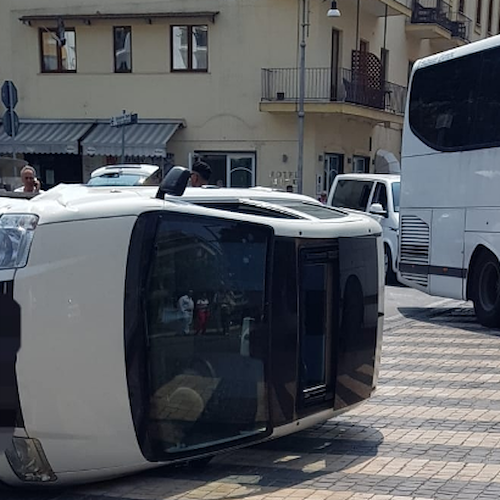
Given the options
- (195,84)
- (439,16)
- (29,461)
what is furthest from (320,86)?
(29,461)

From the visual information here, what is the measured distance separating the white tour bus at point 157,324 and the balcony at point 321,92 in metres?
19.2

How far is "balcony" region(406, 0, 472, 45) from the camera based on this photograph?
3012 centimetres

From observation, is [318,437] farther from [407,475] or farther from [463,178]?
[463,178]

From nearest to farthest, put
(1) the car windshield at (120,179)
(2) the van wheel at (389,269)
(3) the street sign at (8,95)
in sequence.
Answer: (1) the car windshield at (120,179) → (3) the street sign at (8,95) → (2) the van wheel at (389,269)

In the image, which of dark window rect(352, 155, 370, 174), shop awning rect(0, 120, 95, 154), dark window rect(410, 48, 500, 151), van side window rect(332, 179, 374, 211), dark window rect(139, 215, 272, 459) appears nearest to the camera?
dark window rect(139, 215, 272, 459)

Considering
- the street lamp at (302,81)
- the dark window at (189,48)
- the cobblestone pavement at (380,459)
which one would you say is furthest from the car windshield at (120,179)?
the dark window at (189,48)

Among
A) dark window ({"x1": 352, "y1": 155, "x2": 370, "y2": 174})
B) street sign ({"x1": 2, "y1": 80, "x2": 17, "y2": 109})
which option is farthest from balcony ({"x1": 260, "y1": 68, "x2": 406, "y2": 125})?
street sign ({"x1": 2, "y1": 80, "x2": 17, "y2": 109})

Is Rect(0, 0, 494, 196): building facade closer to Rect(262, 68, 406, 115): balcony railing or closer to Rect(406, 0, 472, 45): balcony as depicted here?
Rect(262, 68, 406, 115): balcony railing

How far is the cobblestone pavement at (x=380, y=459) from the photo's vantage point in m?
4.37

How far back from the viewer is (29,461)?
4105 millimetres

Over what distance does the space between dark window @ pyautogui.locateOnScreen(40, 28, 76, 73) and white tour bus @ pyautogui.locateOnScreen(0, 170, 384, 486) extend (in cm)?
2241

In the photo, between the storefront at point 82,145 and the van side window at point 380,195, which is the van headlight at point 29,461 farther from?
the storefront at point 82,145

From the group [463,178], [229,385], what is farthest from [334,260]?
[463,178]

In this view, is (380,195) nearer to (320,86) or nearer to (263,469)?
(320,86)
